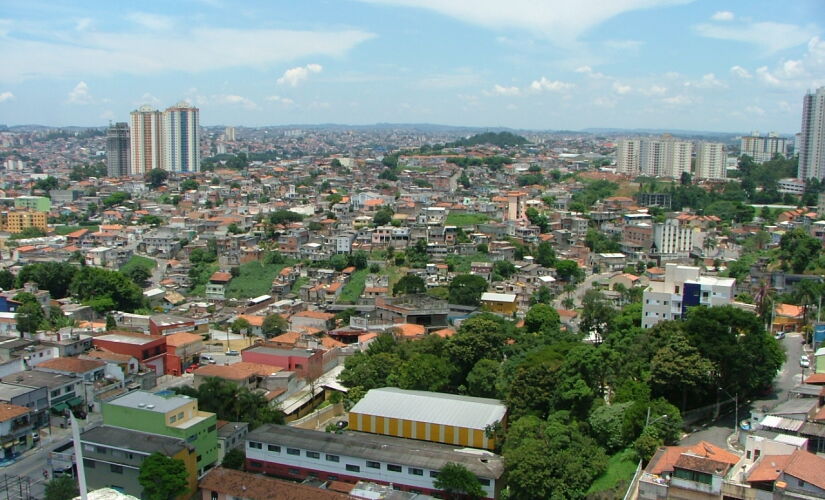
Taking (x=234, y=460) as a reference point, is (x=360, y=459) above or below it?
above

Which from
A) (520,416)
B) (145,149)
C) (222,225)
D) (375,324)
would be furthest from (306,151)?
(520,416)

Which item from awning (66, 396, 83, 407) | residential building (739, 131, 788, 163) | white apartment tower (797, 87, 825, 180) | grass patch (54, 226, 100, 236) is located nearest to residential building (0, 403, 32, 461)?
awning (66, 396, 83, 407)

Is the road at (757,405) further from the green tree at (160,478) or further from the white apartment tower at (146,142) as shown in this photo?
the white apartment tower at (146,142)

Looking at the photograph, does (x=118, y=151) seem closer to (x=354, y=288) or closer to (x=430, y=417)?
(x=354, y=288)

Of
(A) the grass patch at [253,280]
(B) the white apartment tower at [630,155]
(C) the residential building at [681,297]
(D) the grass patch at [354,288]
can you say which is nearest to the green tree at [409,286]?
(D) the grass patch at [354,288]

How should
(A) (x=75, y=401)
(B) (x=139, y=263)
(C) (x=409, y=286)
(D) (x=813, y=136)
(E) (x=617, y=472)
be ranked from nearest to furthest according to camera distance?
(E) (x=617, y=472), (A) (x=75, y=401), (C) (x=409, y=286), (B) (x=139, y=263), (D) (x=813, y=136)

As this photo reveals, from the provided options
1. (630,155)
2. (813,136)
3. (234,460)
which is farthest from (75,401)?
(630,155)
